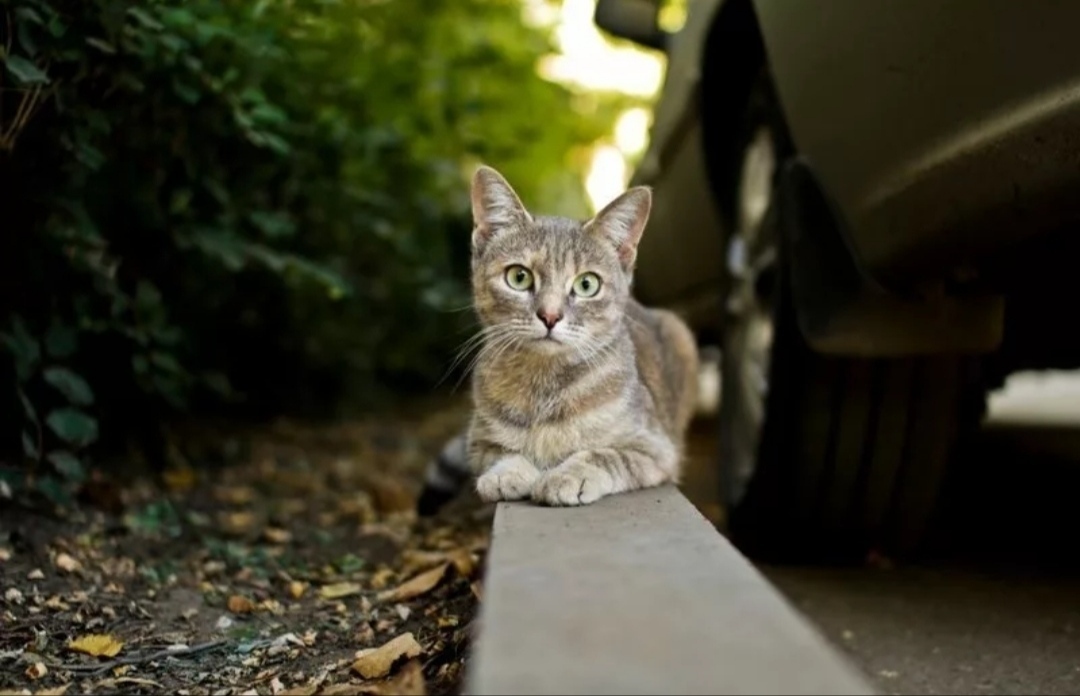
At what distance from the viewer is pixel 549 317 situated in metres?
2.86

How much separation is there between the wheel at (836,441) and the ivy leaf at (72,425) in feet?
6.22

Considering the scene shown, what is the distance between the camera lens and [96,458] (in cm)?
432

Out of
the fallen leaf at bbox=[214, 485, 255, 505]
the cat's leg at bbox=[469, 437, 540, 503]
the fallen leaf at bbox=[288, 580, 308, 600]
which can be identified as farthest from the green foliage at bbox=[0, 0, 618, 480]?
the cat's leg at bbox=[469, 437, 540, 503]

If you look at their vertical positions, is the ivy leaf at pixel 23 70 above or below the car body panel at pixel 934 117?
below

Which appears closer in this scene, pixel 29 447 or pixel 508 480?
pixel 508 480

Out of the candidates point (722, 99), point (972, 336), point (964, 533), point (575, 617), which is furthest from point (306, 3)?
point (964, 533)

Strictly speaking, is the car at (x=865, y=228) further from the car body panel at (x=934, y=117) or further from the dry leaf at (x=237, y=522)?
the dry leaf at (x=237, y=522)

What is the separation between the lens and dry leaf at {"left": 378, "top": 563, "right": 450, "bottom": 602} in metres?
2.93

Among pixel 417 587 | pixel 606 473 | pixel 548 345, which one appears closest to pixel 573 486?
pixel 606 473

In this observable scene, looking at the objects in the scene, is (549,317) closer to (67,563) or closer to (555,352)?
(555,352)

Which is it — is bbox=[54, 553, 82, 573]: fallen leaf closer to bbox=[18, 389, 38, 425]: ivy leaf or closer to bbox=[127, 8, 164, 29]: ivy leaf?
bbox=[18, 389, 38, 425]: ivy leaf

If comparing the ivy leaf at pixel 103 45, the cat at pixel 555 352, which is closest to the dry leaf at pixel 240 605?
the cat at pixel 555 352

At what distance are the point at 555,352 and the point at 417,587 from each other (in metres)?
0.65

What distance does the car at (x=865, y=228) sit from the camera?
243cm
